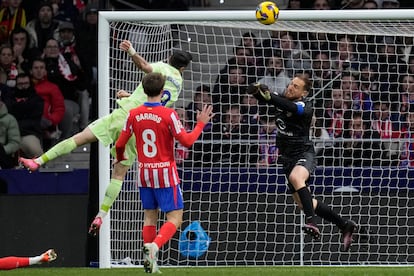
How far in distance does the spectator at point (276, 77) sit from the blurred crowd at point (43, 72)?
235 centimetres

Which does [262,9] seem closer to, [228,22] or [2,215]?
[228,22]

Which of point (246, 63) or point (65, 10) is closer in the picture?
point (246, 63)

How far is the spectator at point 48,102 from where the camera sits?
17062mm

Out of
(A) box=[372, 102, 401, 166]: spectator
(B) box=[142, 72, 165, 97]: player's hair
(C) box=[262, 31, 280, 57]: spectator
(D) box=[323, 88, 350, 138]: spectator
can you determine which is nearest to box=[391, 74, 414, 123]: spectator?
(A) box=[372, 102, 401, 166]: spectator

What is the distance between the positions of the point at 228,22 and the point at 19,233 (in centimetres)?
387

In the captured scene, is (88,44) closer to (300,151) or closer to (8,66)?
(8,66)

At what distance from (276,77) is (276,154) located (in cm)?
107

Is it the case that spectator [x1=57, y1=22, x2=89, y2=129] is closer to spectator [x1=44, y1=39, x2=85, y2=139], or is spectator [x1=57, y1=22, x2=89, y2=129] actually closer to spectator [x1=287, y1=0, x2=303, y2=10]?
spectator [x1=44, y1=39, x2=85, y2=139]

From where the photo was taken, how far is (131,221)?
14.4 meters

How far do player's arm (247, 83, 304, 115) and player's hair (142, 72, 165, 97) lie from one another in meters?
1.28

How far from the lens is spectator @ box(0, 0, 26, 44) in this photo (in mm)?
18453

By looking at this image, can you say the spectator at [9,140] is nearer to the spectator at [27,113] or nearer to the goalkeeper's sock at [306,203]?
the spectator at [27,113]

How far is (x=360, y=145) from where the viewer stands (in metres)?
15.3

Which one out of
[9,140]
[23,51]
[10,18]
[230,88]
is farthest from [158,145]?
[10,18]
